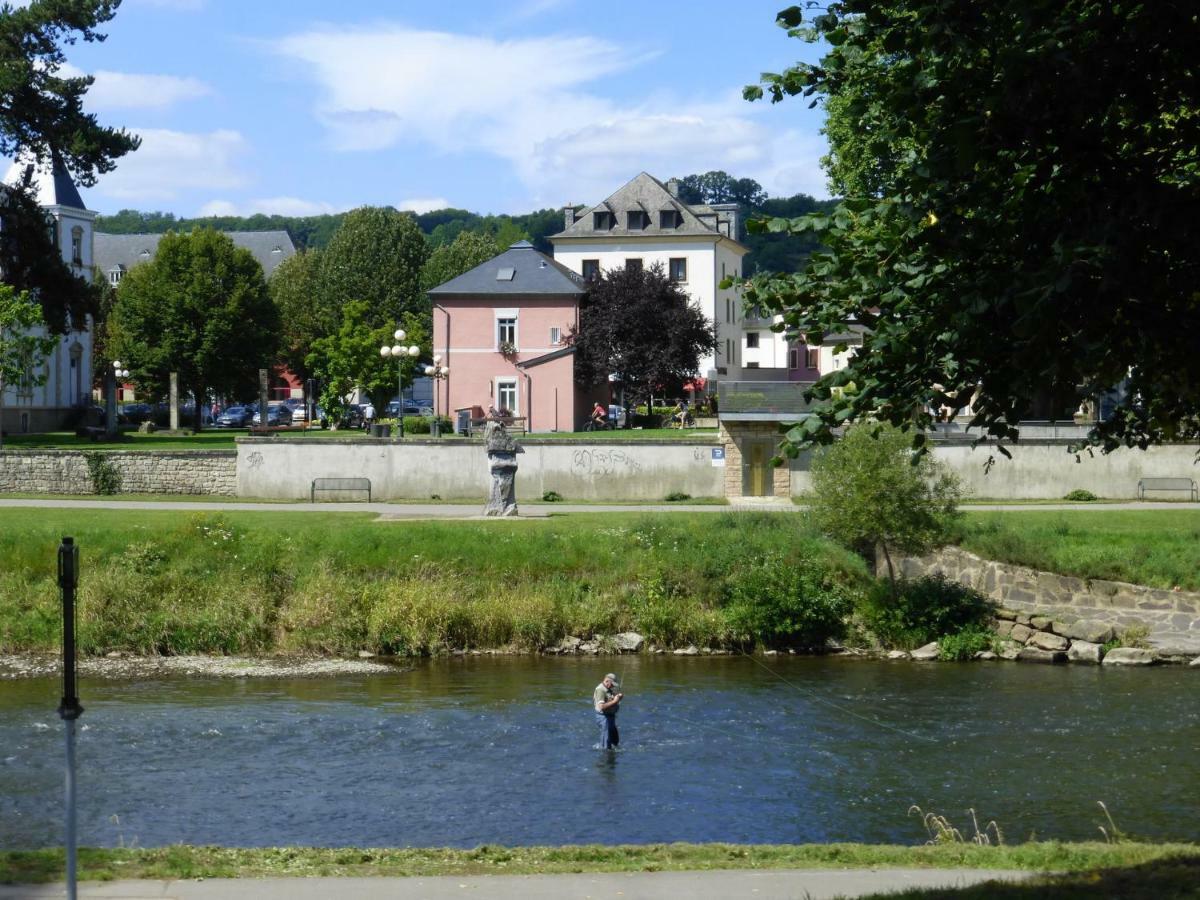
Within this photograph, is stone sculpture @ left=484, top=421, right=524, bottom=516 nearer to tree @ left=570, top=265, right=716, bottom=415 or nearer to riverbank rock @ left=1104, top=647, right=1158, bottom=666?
riverbank rock @ left=1104, top=647, right=1158, bottom=666

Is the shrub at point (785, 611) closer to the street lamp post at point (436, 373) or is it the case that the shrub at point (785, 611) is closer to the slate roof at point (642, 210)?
the street lamp post at point (436, 373)

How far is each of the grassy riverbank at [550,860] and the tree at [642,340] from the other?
182 ft

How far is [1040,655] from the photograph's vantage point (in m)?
30.6

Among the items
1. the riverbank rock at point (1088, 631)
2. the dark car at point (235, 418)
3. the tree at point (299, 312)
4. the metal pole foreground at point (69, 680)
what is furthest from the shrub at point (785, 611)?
the tree at point (299, 312)

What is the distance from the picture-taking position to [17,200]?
2085 inches

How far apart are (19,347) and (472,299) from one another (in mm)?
23776

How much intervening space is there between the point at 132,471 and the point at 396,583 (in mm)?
16418

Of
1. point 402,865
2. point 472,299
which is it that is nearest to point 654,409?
point 472,299

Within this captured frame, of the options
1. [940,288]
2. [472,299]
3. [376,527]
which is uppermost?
[472,299]

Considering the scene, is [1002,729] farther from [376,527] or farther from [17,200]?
[17,200]

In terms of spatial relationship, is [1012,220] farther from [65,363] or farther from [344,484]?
[65,363]

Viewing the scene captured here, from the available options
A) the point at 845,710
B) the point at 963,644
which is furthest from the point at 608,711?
the point at 963,644

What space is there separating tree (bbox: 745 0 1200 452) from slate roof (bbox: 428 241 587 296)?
198 ft

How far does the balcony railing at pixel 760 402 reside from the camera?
137ft
